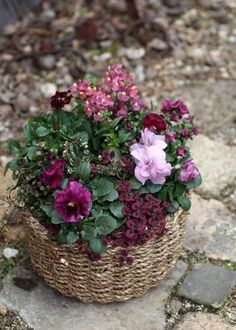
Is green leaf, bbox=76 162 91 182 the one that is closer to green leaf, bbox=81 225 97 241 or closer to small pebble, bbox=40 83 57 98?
green leaf, bbox=81 225 97 241

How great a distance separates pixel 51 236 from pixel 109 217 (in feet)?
0.69

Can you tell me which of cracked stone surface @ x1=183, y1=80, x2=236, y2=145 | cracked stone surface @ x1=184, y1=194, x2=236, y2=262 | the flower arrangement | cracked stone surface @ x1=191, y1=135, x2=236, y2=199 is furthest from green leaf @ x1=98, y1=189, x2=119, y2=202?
→ cracked stone surface @ x1=183, y1=80, x2=236, y2=145

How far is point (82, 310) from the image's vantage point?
2.82m

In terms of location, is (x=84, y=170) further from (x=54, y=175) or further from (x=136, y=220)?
(x=136, y=220)

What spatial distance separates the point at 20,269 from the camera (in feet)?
9.89

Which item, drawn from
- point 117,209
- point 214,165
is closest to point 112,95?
point 117,209

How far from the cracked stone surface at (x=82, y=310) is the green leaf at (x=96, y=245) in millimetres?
379

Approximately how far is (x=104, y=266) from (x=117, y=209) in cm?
21

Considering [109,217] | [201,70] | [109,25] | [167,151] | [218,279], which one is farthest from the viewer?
[109,25]

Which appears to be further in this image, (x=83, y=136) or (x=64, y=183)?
(x=83, y=136)

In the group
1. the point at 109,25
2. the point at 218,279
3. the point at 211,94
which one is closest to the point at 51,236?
the point at 218,279

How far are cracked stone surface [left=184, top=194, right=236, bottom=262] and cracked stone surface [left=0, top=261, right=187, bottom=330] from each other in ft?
0.61

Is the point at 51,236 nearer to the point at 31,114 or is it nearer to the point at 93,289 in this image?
the point at 93,289

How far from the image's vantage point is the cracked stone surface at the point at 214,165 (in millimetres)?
3352
